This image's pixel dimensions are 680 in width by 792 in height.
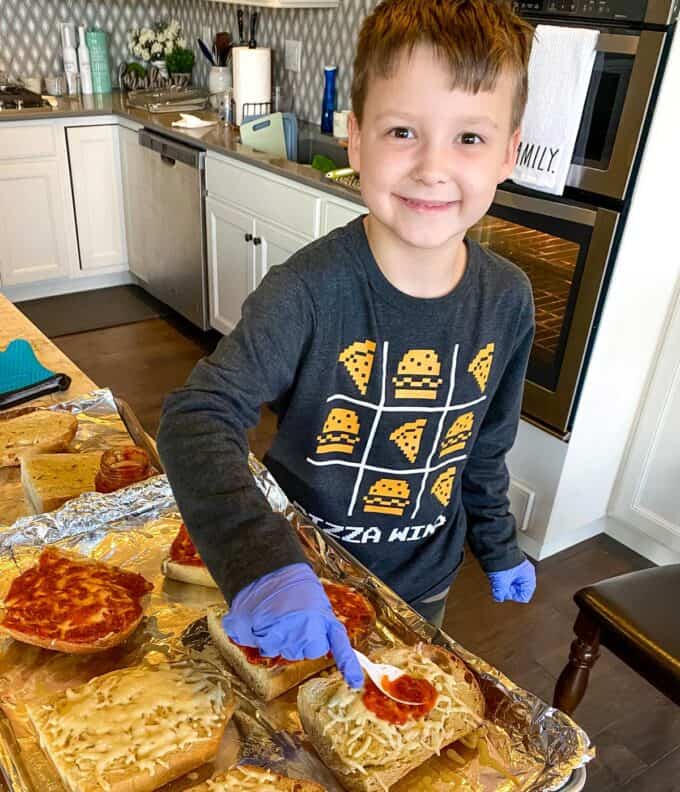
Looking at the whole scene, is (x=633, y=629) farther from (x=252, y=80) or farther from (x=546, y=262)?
(x=252, y=80)

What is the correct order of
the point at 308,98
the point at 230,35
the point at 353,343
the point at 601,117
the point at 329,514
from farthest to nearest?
the point at 230,35 → the point at 308,98 → the point at 601,117 → the point at 329,514 → the point at 353,343

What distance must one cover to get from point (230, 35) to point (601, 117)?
100 inches

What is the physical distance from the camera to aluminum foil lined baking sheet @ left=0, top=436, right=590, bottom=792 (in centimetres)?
77

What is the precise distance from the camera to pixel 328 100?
3.17 meters

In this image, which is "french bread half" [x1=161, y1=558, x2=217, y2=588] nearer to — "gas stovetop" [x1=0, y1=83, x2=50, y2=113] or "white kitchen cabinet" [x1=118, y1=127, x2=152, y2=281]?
"white kitchen cabinet" [x1=118, y1=127, x2=152, y2=281]

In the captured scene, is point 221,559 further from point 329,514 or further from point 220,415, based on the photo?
point 329,514

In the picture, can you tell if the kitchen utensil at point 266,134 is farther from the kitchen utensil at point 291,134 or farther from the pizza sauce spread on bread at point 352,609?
the pizza sauce spread on bread at point 352,609

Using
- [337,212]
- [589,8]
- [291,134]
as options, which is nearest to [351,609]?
[589,8]

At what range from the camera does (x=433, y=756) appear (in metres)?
0.79

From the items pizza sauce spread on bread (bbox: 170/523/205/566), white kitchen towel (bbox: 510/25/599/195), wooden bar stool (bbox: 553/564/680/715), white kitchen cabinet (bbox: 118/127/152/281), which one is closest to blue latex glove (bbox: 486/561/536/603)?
wooden bar stool (bbox: 553/564/680/715)

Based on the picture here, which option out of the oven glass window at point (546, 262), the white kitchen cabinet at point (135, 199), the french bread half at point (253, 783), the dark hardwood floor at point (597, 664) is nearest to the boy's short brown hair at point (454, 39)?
the french bread half at point (253, 783)

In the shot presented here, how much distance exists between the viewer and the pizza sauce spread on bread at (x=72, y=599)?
859mm

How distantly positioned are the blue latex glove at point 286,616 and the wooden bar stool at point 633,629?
875 millimetres

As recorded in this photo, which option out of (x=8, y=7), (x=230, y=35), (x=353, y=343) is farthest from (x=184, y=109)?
(x=353, y=343)
